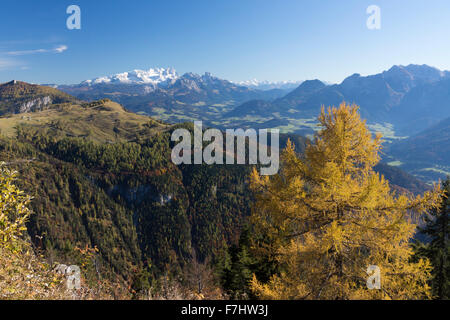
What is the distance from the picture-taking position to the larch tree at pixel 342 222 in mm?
8898

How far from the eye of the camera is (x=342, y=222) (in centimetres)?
943

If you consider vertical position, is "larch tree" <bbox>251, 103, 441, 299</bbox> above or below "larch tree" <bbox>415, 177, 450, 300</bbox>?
above

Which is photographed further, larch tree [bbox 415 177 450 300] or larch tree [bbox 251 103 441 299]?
larch tree [bbox 415 177 450 300]

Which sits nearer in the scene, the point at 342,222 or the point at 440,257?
the point at 342,222

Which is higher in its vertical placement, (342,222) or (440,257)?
(342,222)

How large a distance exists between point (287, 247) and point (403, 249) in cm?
439

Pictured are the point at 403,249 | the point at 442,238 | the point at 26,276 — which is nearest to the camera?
the point at 26,276

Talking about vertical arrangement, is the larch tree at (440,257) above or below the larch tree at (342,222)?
below

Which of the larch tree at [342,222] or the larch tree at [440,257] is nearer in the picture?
the larch tree at [342,222]

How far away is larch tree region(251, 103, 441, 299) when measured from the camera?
29.2 ft

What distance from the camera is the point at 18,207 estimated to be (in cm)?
669
